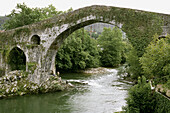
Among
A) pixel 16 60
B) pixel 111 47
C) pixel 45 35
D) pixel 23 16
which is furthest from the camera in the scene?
pixel 111 47

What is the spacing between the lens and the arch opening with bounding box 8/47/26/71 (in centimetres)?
1569

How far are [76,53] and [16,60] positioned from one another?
1042cm

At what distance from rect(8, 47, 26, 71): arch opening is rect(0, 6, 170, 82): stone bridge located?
8 cm

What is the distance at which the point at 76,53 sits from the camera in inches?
1001

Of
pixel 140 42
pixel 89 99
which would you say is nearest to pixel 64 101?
pixel 89 99

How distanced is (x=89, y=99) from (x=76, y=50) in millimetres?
14173

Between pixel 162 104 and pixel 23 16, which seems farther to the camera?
pixel 23 16

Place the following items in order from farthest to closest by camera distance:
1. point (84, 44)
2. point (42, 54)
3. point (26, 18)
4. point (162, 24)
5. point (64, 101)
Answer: point (84, 44) → point (26, 18) → point (42, 54) → point (64, 101) → point (162, 24)

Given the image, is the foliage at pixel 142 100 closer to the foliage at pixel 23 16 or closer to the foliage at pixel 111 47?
the foliage at pixel 23 16

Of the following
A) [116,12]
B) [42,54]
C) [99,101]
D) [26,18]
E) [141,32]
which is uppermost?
[26,18]

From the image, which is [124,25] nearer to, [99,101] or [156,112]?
[99,101]

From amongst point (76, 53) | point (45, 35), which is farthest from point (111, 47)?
point (45, 35)

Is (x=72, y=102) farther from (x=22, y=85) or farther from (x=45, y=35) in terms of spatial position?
(x=45, y=35)

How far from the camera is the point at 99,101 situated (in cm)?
1109
